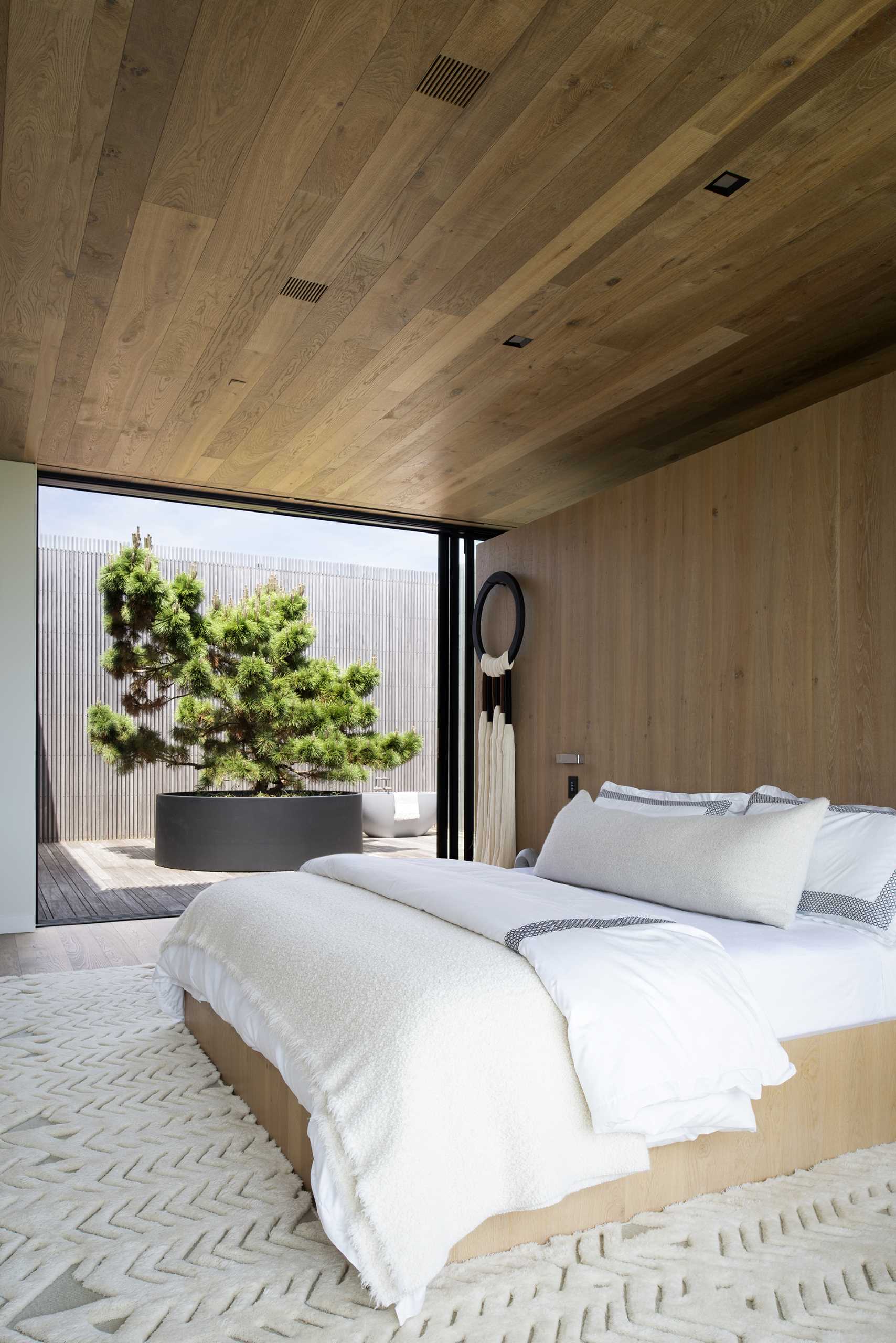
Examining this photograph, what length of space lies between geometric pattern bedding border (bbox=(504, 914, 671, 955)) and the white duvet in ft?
0.08

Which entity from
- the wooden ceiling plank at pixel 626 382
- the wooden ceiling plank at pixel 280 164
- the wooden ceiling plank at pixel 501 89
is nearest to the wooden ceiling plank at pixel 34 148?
the wooden ceiling plank at pixel 280 164

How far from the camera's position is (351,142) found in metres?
2.39

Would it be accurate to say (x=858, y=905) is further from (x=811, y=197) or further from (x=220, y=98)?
(x=220, y=98)

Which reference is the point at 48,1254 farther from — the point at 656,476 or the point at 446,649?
the point at 446,649

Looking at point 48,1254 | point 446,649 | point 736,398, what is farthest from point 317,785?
point 48,1254

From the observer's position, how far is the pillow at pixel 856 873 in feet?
8.72

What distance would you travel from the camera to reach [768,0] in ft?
6.40

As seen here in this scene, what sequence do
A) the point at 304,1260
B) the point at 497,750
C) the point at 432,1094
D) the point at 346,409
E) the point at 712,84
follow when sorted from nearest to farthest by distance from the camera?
the point at 432,1094 → the point at 304,1260 → the point at 712,84 → the point at 346,409 → the point at 497,750

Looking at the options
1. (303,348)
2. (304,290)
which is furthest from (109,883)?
(304,290)

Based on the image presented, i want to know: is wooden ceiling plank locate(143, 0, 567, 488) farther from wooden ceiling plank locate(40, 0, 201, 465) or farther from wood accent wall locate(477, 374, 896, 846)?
wood accent wall locate(477, 374, 896, 846)

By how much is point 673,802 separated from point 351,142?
2.40 meters

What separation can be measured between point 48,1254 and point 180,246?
2648 millimetres

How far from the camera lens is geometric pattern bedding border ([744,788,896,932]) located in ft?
8.67

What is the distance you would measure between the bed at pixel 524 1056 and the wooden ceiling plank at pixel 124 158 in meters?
2.06
